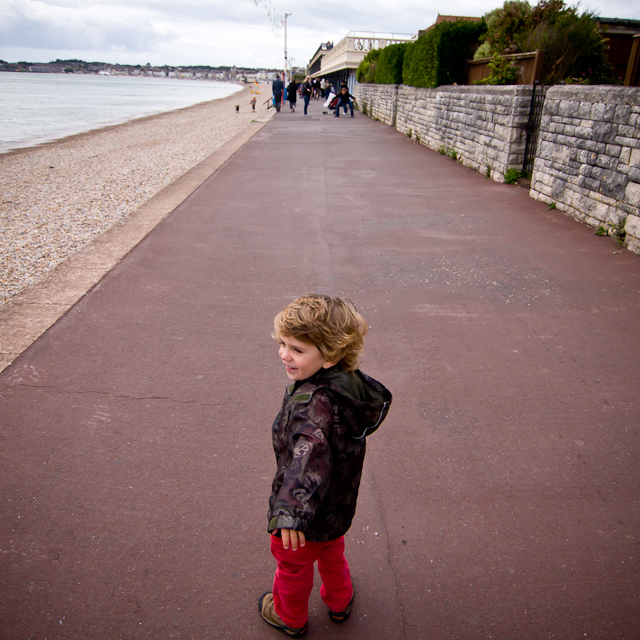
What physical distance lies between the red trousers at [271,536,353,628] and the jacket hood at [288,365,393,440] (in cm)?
49

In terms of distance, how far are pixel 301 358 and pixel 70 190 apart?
1032 centimetres

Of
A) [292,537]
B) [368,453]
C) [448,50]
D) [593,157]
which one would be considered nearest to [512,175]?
[593,157]

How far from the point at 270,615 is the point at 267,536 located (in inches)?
16.1

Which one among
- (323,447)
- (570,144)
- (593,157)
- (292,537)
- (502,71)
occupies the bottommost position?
(292,537)

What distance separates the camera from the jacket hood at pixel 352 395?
169 centimetres

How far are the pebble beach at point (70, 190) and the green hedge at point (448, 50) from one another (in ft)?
23.1

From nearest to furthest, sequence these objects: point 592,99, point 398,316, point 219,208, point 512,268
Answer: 1. point 398,316
2. point 512,268
3. point 592,99
4. point 219,208

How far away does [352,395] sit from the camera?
1.72m

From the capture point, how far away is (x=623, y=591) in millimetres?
2082

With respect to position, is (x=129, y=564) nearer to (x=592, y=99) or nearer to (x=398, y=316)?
(x=398, y=316)

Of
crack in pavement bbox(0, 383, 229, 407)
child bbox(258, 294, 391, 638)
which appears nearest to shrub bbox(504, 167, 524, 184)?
crack in pavement bbox(0, 383, 229, 407)

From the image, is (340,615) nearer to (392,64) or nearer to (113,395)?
(113,395)

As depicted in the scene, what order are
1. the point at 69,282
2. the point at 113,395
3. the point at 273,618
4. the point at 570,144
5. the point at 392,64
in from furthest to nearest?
1. the point at 392,64
2. the point at 570,144
3. the point at 69,282
4. the point at 113,395
5. the point at 273,618

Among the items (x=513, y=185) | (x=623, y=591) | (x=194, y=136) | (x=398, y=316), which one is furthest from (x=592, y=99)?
(x=194, y=136)
